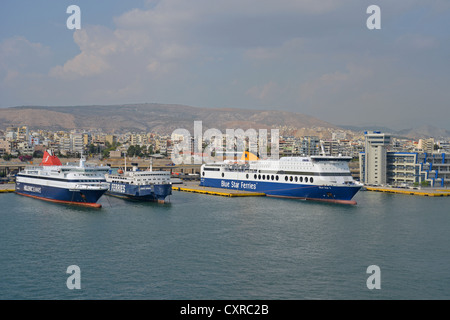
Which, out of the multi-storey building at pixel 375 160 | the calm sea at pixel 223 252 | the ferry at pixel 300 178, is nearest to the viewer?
the calm sea at pixel 223 252

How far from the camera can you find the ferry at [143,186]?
2747 centimetres

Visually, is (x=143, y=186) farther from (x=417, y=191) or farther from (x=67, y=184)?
(x=417, y=191)

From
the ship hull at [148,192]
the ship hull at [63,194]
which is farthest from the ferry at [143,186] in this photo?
the ship hull at [63,194]

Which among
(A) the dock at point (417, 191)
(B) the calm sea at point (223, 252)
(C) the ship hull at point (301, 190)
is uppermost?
(C) the ship hull at point (301, 190)

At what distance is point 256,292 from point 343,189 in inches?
697

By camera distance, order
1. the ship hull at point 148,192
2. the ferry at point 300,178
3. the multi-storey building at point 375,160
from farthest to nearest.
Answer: the multi-storey building at point 375,160 < the ferry at point 300,178 < the ship hull at point 148,192

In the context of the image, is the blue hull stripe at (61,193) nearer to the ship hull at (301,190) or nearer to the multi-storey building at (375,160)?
the ship hull at (301,190)

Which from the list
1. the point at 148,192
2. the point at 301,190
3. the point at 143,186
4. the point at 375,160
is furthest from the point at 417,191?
the point at 143,186

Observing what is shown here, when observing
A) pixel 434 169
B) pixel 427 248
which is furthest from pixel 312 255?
pixel 434 169

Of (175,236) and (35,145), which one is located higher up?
(35,145)

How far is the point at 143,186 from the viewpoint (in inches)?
1089

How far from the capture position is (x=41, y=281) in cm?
1248
